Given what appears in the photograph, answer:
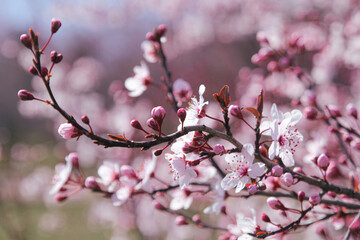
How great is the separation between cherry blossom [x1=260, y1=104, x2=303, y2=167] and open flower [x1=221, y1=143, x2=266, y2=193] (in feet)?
0.23

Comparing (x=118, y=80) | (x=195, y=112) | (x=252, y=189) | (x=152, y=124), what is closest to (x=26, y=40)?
(x=152, y=124)

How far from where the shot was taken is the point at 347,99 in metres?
3.23

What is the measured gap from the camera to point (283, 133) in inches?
39.6

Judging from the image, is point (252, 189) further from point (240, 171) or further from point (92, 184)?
point (92, 184)

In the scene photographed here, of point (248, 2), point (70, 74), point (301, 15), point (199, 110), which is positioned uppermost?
point (248, 2)

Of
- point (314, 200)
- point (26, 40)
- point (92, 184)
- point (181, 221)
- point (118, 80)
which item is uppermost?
point (26, 40)

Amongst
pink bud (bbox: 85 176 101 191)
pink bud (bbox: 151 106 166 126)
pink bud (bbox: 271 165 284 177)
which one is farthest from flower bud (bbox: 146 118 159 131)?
pink bud (bbox: 85 176 101 191)

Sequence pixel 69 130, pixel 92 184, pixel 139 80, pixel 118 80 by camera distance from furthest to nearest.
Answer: pixel 118 80 → pixel 139 80 → pixel 92 184 → pixel 69 130

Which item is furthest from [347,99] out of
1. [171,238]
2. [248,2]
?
[248,2]

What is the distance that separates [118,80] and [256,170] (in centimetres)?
725

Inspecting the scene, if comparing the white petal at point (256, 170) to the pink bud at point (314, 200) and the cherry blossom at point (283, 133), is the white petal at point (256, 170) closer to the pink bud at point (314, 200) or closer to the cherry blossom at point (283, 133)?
the cherry blossom at point (283, 133)

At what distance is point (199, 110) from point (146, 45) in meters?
0.83

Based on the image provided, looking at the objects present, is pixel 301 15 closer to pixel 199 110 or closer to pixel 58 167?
pixel 199 110

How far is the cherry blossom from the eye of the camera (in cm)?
91
